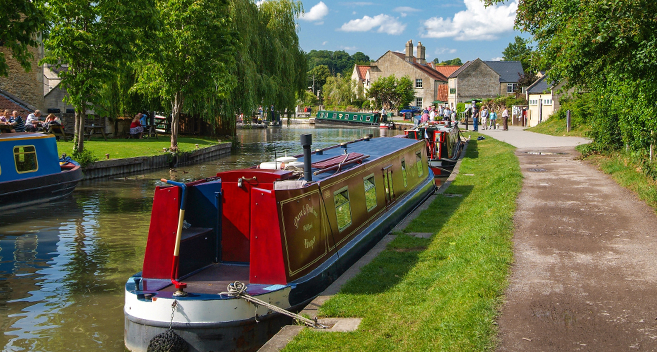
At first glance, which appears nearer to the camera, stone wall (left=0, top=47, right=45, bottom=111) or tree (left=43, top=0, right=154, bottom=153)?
tree (left=43, top=0, right=154, bottom=153)

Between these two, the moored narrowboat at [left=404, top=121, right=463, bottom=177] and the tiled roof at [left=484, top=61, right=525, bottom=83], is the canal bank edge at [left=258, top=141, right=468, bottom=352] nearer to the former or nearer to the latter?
the moored narrowboat at [left=404, top=121, right=463, bottom=177]

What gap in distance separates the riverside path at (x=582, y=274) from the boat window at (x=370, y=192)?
2240mm

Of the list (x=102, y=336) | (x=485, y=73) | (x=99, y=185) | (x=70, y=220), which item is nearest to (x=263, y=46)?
(x=99, y=185)

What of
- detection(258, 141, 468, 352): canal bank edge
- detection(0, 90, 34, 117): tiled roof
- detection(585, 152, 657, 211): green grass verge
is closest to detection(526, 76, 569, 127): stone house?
detection(585, 152, 657, 211): green grass verge

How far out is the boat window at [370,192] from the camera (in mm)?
9539

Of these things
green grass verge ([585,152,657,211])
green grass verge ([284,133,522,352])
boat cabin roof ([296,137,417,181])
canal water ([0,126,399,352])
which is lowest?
canal water ([0,126,399,352])

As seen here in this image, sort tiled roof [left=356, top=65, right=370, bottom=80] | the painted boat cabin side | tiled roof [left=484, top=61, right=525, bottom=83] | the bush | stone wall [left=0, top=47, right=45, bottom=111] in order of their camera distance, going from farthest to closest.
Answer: tiled roof [left=356, top=65, right=370, bottom=80], tiled roof [left=484, top=61, right=525, bottom=83], stone wall [left=0, top=47, right=45, bottom=111], the bush, the painted boat cabin side

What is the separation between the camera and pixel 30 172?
15.0 m

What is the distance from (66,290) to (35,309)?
0.73 meters

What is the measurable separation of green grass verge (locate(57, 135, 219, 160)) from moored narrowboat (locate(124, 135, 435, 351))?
564 inches

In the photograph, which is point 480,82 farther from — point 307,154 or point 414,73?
point 307,154

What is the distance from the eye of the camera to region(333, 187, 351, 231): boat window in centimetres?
808

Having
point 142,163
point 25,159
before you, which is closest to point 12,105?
point 142,163

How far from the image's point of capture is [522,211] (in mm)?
9953
